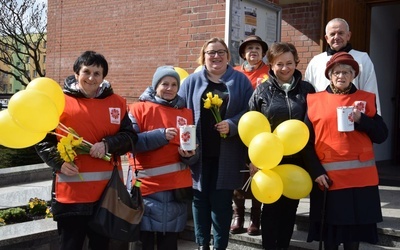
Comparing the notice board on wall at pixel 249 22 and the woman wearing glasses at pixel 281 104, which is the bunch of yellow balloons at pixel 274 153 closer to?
the woman wearing glasses at pixel 281 104

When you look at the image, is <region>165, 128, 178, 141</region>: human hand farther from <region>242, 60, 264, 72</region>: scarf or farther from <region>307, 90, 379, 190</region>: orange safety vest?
<region>242, 60, 264, 72</region>: scarf

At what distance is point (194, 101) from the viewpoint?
390 cm

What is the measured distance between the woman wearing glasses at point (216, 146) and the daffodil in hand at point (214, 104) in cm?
5

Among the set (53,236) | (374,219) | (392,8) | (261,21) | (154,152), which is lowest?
(53,236)

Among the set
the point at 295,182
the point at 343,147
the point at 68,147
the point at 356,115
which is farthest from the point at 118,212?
the point at 356,115

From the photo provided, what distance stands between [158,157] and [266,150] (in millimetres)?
814

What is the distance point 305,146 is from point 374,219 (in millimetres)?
717

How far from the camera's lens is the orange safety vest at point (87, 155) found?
10.4ft

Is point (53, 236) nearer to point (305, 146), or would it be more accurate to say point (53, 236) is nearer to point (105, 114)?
point (105, 114)

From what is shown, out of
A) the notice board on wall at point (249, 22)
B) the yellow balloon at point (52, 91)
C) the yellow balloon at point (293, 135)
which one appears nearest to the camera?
the yellow balloon at point (52, 91)

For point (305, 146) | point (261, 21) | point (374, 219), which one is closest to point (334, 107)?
point (305, 146)

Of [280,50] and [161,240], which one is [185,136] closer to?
[161,240]

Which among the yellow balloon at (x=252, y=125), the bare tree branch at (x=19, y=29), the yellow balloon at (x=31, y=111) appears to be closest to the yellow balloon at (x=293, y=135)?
the yellow balloon at (x=252, y=125)

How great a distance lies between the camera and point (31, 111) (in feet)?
9.70
